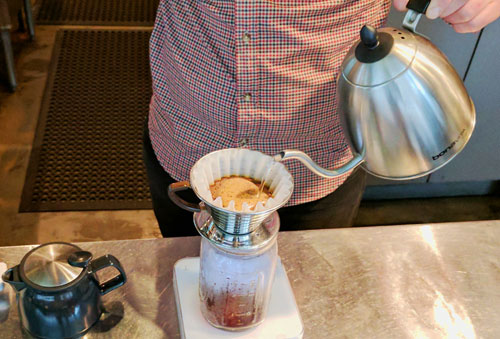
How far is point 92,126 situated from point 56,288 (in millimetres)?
2004

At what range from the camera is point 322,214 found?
4.18 ft

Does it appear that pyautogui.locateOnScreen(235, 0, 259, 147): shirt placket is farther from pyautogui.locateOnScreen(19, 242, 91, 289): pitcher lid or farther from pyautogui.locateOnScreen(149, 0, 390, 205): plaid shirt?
pyautogui.locateOnScreen(19, 242, 91, 289): pitcher lid

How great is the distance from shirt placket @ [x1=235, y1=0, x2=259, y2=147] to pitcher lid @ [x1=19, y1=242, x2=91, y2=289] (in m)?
0.41

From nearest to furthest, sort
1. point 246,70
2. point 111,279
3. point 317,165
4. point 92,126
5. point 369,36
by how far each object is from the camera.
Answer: point 369,36 → point 317,165 → point 111,279 → point 246,70 → point 92,126

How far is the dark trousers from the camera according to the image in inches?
49.3

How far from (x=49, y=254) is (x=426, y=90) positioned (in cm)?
59

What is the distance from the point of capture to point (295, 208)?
1.24 meters

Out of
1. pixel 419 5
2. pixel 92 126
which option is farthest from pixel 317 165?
pixel 92 126

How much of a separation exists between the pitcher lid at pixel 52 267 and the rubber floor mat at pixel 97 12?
2.94 m

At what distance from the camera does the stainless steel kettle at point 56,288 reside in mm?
821

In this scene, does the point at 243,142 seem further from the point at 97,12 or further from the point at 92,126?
the point at 97,12

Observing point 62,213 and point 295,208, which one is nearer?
point 295,208

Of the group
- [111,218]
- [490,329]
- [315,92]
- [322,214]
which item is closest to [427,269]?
[490,329]

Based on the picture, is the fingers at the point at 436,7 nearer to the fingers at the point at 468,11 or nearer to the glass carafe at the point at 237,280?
the fingers at the point at 468,11
